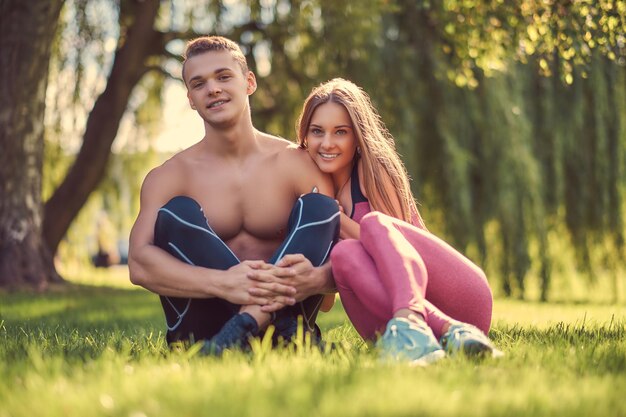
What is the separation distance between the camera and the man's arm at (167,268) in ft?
10.6

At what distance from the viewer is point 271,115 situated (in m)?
10.3

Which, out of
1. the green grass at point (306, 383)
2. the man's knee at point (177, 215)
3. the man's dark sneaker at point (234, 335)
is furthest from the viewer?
the man's knee at point (177, 215)

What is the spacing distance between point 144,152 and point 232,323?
8789 mm

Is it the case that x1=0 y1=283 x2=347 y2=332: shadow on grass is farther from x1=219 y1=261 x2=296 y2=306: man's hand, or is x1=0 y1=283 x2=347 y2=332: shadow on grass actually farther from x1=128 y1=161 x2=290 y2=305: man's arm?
x1=219 y1=261 x2=296 y2=306: man's hand

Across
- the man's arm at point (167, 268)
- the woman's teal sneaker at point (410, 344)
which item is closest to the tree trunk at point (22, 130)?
the man's arm at point (167, 268)

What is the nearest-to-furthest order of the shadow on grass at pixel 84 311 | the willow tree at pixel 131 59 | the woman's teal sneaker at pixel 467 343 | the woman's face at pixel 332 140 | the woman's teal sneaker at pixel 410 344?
the woman's teal sneaker at pixel 410 344
the woman's teal sneaker at pixel 467 343
the woman's face at pixel 332 140
the shadow on grass at pixel 84 311
the willow tree at pixel 131 59

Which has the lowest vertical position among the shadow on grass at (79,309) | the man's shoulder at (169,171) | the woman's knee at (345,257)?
the shadow on grass at (79,309)

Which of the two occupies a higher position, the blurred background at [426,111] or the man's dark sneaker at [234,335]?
the blurred background at [426,111]

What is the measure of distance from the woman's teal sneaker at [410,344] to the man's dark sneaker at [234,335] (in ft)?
1.69

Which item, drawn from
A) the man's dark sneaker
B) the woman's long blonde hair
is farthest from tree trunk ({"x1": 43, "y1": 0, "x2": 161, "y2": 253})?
the man's dark sneaker

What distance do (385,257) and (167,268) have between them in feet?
2.80

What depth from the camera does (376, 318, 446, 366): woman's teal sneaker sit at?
270 centimetres

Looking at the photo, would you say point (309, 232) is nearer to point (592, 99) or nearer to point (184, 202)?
point (184, 202)

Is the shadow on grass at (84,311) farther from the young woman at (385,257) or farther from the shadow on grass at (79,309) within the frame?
the young woman at (385,257)
